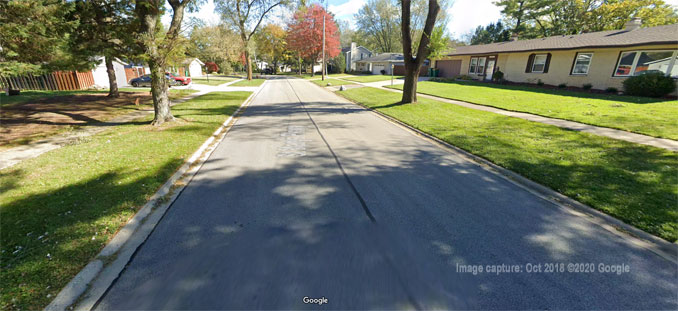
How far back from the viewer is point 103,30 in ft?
28.6

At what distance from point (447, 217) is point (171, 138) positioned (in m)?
7.65

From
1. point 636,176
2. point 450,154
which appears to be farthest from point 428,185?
point 636,176

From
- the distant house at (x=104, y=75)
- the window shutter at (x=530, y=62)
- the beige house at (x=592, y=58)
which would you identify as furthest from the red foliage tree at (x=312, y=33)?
the window shutter at (x=530, y=62)

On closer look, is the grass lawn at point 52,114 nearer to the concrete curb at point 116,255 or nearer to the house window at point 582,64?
the concrete curb at point 116,255

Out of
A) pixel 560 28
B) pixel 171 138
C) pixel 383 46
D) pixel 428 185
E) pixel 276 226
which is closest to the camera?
pixel 276 226

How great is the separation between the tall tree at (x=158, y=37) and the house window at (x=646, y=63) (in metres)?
25.1

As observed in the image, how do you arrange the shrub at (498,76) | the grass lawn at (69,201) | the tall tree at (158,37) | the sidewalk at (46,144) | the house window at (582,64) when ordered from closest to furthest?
the grass lawn at (69,201)
the sidewalk at (46,144)
the tall tree at (158,37)
the house window at (582,64)
the shrub at (498,76)

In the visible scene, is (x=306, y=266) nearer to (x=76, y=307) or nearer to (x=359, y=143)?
(x=76, y=307)

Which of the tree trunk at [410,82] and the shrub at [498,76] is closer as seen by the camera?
the tree trunk at [410,82]

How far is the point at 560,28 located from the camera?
3781 cm

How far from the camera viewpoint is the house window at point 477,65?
2911 centimetres

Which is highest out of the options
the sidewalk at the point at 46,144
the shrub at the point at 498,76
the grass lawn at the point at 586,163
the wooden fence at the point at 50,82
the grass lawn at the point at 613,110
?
the shrub at the point at 498,76

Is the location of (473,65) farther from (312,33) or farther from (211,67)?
(211,67)

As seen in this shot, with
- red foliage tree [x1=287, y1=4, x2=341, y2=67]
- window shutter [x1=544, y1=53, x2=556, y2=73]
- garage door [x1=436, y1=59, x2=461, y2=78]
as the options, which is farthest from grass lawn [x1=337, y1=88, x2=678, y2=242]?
red foliage tree [x1=287, y1=4, x2=341, y2=67]
